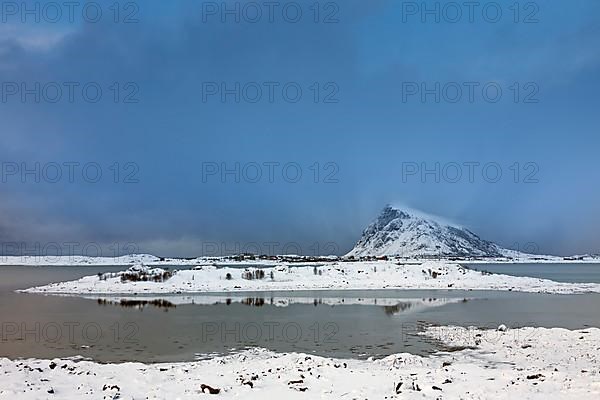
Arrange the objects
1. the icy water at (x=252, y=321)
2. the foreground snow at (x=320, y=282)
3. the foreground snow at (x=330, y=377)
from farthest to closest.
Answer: the foreground snow at (x=320, y=282)
the icy water at (x=252, y=321)
the foreground snow at (x=330, y=377)

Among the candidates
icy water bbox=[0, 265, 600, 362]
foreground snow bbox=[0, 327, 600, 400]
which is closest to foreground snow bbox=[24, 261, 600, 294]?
icy water bbox=[0, 265, 600, 362]

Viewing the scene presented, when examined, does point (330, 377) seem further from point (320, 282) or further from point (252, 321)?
point (320, 282)

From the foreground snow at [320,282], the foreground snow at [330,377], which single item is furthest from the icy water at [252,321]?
the foreground snow at [320,282]

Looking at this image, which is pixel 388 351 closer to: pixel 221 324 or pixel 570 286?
pixel 221 324

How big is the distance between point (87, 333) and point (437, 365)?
18.0 meters

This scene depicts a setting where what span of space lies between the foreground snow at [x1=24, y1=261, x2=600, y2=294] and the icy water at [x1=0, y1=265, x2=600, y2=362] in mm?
8565

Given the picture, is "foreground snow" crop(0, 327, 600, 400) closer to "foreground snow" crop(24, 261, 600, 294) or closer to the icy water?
the icy water

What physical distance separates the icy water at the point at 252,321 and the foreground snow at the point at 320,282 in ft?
28.1

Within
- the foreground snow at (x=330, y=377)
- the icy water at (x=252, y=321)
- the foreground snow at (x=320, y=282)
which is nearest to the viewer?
the foreground snow at (x=330, y=377)

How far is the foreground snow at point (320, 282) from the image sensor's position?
5975 centimetres

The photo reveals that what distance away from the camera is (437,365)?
18531 millimetres

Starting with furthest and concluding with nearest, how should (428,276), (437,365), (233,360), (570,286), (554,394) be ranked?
(428,276)
(570,286)
(233,360)
(437,365)
(554,394)

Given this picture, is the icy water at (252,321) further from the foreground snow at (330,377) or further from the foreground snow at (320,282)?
the foreground snow at (320,282)

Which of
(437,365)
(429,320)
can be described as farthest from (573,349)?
(429,320)
